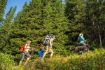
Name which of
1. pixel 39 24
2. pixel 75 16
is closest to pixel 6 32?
pixel 39 24

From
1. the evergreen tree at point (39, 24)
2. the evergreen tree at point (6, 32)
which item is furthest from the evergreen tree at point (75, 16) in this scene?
the evergreen tree at point (6, 32)

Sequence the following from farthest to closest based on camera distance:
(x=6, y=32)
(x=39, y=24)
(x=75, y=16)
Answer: (x=6, y=32)
(x=75, y=16)
(x=39, y=24)

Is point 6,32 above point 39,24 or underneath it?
underneath

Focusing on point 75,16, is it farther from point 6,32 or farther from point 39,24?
point 6,32

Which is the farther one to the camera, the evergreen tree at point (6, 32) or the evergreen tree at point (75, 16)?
the evergreen tree at point (75, 16)

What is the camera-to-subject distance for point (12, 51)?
46.8 metres

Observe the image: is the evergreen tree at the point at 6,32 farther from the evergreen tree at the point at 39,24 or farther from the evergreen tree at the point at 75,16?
the evergreen tree at the point at 75,16

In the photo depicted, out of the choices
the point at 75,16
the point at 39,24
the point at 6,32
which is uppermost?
the point at 75,16

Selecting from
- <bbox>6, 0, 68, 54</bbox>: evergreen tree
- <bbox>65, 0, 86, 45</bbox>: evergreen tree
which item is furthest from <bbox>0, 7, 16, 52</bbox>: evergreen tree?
<bbox>65, 0, 86, 45</bbox>: evergreen tree

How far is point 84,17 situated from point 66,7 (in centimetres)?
417

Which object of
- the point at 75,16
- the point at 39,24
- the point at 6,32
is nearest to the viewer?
the point at 39,24

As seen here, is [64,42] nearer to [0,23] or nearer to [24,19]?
[24,19]

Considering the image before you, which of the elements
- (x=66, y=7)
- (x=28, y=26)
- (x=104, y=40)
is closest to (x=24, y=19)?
(x=28, y=26)

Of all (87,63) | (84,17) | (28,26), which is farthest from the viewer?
(84,17)
